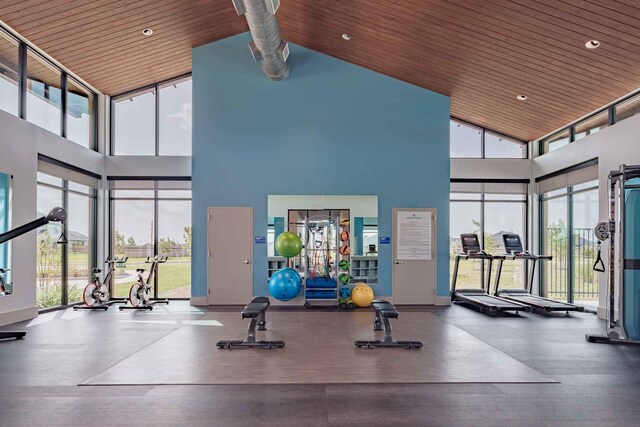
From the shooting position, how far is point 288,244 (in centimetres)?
828

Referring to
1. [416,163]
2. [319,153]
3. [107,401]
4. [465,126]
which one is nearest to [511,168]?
[465,126]

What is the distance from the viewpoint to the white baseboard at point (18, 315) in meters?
6.98

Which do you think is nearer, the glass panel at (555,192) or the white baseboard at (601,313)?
the white baseboard at (601,313)

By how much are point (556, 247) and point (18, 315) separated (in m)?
10.2

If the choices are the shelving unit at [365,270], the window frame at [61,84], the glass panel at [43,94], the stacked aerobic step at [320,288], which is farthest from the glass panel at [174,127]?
the shelving unit at [365,270]

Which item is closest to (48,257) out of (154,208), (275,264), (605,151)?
(154,208)

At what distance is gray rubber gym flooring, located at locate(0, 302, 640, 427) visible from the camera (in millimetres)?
3385

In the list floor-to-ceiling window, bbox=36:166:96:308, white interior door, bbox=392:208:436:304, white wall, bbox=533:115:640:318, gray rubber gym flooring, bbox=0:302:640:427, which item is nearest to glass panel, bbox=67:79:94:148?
floor-to-ceiling window, bbox=36:166:96:308

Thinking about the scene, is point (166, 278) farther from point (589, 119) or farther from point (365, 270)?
point (589, 119)

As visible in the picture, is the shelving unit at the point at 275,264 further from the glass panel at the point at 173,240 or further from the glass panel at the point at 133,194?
the glass panel at the point at 133,194

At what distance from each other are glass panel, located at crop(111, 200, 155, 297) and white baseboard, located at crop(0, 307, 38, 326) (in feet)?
8.15

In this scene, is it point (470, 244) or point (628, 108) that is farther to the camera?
point (470, 244)

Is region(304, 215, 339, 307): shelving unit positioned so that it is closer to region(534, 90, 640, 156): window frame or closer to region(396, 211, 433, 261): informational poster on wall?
region(396, 211, 433, 261): informational poster on wall

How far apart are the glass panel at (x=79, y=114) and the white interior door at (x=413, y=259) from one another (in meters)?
6.57
